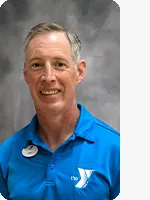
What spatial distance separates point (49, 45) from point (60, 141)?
0.29 metres

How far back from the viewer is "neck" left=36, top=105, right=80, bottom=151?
94 centimetres

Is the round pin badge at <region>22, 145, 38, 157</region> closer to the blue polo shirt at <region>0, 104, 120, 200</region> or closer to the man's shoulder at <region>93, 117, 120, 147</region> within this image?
the blue polo shirt at <region>0, 104, 120, 200</region>

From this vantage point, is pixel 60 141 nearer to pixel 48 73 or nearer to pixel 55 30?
pixel 48 73

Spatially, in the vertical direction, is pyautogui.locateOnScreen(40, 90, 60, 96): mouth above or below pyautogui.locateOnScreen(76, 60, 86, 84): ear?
below

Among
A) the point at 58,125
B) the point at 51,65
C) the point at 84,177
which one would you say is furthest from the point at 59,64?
the point at 84,177

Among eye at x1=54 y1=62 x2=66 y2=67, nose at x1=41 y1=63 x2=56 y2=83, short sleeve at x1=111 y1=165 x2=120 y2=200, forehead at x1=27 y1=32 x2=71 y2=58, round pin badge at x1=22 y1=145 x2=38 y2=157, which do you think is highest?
forehead at x1=27 y1=32 x2=71 y2=58

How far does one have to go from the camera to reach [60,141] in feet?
3.10

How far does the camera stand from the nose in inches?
33.2

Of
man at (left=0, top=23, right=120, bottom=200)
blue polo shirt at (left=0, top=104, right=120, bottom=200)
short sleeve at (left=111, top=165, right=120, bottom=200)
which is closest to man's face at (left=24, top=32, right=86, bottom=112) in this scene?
man at (left=0, top=23, right=120, bottom=200)

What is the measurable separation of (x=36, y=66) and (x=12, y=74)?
0.13 m

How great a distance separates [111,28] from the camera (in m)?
0.92

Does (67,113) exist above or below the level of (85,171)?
above

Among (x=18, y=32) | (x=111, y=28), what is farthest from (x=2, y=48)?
(x=111, y=28)
